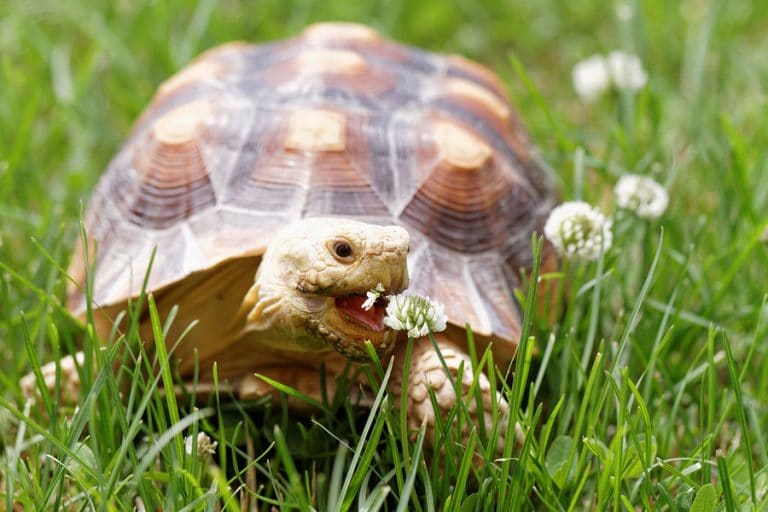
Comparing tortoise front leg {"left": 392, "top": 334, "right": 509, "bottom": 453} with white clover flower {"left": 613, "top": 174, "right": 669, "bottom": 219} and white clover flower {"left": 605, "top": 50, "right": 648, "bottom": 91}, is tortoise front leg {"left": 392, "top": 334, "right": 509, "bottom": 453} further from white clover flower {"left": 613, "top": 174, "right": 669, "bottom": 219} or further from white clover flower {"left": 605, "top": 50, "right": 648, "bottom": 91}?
white clover flower {"left": 605, "top": 50, "right": 648, "bottom": 91}

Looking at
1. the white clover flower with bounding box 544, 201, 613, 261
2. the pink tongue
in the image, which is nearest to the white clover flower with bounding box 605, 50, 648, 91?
the white clover flower with bounding box 544, 201, 613, 261

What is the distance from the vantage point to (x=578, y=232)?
1.93m

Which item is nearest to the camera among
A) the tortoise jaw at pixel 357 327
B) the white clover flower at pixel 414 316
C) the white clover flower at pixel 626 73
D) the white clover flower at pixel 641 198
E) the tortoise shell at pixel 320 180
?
the white clover flower at pixel 414 316

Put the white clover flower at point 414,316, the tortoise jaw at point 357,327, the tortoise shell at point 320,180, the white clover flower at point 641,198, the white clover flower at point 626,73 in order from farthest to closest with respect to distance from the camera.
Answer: the white clover flower at point 626,73 → the white clover flower at point 641,198 → the tortoise shell at point 320,180 → the tortoise jaw at point 357,327 → the white clover flower at point 414,316

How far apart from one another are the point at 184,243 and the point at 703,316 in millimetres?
1182

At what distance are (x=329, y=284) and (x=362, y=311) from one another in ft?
0.28

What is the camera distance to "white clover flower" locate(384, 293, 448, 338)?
1506 mm

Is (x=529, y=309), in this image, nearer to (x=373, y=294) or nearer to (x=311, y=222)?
(x=373, y=294)

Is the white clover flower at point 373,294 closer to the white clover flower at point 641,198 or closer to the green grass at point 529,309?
the green grass at point 529,309

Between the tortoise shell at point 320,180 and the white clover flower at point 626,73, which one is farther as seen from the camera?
the white clover flower at point 626,73

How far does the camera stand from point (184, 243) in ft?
6.18

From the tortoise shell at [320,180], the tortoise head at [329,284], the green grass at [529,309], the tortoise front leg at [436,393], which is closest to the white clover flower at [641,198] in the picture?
the green grass at [529,309]

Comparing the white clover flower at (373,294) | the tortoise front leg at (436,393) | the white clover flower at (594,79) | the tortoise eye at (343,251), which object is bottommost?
the tortoise front leg at (436,393)

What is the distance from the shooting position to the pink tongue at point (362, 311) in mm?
1608
